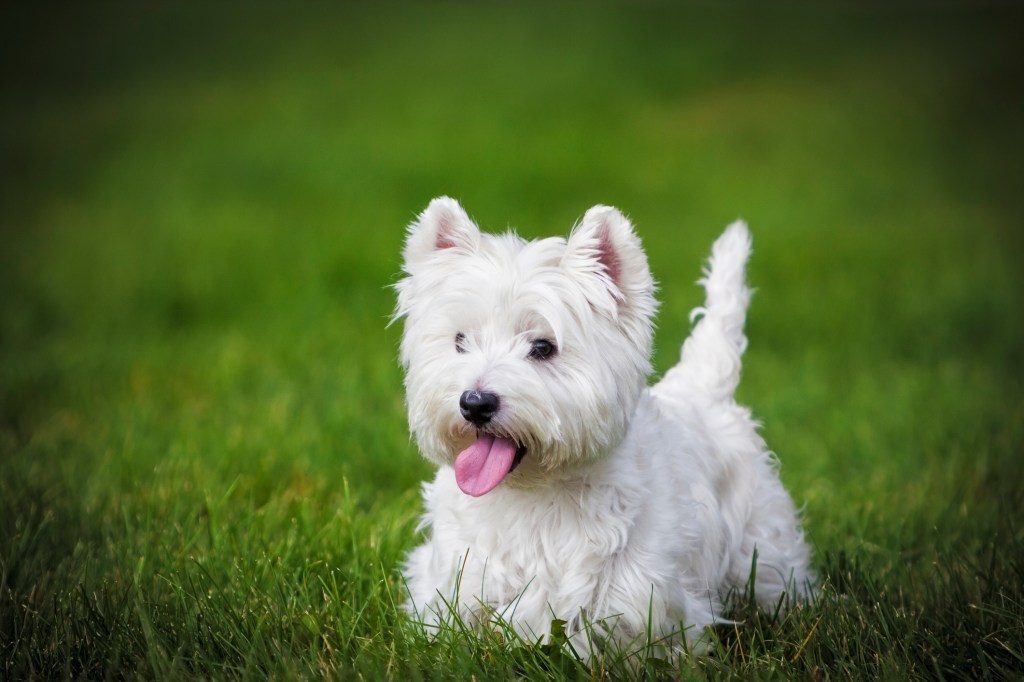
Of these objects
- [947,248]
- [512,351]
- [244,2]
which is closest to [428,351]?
[512,351]

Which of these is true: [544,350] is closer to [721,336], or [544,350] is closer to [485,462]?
[485,462]

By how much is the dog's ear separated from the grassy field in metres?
1.15

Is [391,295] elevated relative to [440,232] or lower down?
lower down

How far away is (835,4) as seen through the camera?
2778 centimetres

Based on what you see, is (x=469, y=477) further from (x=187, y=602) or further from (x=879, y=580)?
(x=879, y=580)

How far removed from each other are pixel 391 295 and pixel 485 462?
663cm

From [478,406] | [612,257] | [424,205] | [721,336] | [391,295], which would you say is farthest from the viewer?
[424,205]

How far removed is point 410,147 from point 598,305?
12.7m

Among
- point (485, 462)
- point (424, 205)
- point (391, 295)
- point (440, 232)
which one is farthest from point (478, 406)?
point (424, 205)

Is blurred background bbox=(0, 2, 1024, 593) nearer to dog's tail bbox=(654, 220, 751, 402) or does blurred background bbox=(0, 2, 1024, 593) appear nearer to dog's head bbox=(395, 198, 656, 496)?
dog's tail bbox=(654, 220, 751, 402)

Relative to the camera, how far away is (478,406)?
3.10m

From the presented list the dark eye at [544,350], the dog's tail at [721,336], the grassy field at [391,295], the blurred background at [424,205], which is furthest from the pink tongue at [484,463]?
the blurred background at [424,205]

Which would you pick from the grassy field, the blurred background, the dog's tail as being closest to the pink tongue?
the grassy field

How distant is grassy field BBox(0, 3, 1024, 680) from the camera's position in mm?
3539
